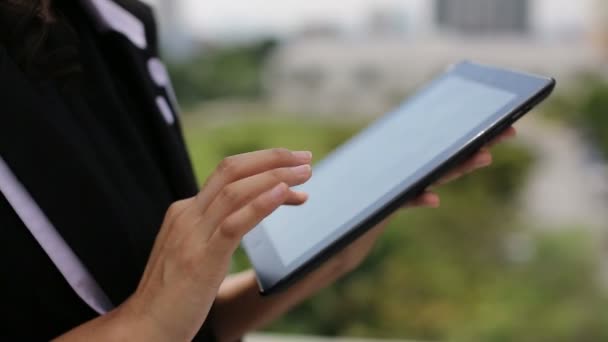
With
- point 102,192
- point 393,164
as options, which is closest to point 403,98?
point 393,164

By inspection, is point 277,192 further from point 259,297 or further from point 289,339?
point 289,339

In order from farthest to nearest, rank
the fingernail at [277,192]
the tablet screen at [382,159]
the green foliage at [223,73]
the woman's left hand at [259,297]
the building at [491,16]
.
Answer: the green foliage at [223,73], the building at [491,16], the woman's left hand at [259,297], the tablet screen at [382,159], the fingernail at [277,192]

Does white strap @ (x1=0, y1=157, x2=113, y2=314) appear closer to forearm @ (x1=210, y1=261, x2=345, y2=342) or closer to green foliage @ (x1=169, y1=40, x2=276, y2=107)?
forearm @ (x1=210, y1=261, x2=345, y2=342)

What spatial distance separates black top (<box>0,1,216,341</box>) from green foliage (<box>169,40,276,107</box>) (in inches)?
37.1

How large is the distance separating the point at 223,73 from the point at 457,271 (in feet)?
2.28

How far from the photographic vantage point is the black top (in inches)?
18.7

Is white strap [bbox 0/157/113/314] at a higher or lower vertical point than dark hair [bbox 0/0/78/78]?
lower

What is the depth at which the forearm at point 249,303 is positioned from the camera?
719 mm

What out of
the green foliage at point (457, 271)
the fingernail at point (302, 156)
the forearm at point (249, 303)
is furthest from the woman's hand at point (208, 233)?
the green foliage at point (457, 271)

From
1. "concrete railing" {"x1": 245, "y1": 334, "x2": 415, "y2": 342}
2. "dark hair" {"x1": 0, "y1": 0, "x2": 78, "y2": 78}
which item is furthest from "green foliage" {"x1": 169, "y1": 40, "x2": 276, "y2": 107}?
"dark hair" {"x1": 0, "y1": 0, "x2": 78, "y2": 78}

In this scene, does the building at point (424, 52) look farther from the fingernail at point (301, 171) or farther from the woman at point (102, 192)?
the fingernail at point (301, 171)

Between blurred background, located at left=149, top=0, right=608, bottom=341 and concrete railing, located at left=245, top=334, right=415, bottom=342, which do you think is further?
concrete railing, located at left=245, top=334, right=415, bottom=342

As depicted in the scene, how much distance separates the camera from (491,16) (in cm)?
138

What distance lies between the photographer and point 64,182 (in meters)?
0.49
